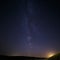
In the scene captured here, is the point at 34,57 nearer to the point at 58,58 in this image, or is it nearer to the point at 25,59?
the point at 25,59

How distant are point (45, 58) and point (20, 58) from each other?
3017mm

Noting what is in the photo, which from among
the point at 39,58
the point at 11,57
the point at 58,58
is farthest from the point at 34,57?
the point at 58,58

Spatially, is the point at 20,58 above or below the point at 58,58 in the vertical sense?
above

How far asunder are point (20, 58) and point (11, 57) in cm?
111

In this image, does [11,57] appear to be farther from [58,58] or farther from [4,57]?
[58,58]

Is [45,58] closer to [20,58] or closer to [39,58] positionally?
[39,58]

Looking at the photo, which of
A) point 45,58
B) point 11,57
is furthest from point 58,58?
point 11,57

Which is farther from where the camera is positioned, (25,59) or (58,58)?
(25,59)

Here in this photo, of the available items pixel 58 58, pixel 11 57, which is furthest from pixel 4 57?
pixel 58 58

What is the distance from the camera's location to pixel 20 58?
20.1m

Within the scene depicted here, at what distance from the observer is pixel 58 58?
40.9ft

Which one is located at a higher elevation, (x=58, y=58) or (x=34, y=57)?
(x=34, y=57)

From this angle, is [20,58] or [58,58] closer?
[58,58]

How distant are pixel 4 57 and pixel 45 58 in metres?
4.93
